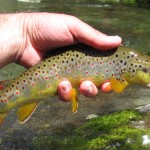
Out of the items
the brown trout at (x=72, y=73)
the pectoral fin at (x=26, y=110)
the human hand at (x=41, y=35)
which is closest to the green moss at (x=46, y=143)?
the human hand at (x=41, y=35)

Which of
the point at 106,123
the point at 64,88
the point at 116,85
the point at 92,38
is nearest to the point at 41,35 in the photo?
the point at 92,38

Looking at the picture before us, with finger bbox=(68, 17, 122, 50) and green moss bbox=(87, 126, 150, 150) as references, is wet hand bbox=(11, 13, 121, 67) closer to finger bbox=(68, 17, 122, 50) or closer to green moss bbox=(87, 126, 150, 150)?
finger bbox=(68, 17, 122, 50)

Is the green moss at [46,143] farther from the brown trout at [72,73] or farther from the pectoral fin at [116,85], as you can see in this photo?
the pectoral fin at [116,85]

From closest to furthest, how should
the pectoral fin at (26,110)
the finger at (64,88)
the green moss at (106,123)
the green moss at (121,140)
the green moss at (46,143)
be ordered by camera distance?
the finger at (64,88), the pectoral fin at (26,110), the green moss at (121,140), the green moss at (46,143), the green moss at (106,123)

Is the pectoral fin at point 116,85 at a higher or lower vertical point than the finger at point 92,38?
lower

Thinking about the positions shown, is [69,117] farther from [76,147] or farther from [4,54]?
[4,54]

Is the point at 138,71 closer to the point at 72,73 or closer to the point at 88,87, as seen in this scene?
the point at 88,87
